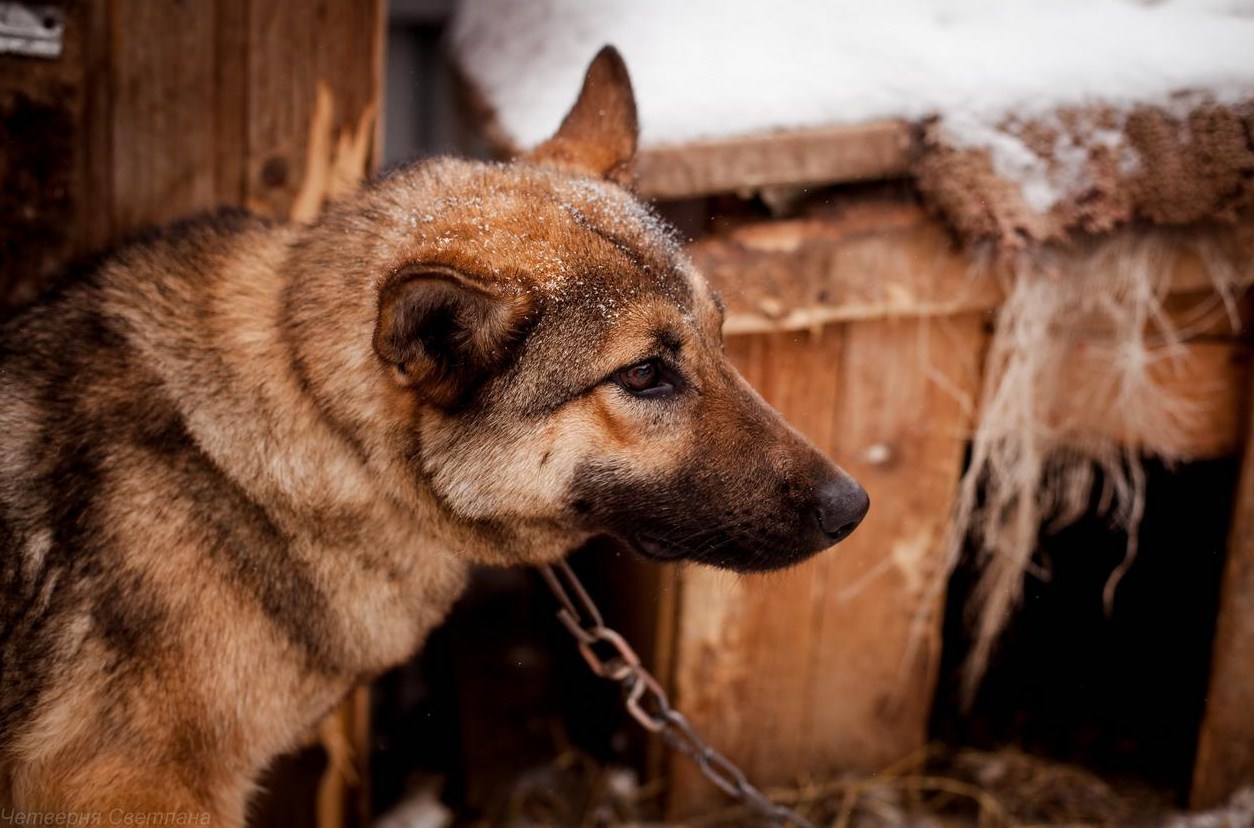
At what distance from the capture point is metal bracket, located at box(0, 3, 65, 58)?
110 inches

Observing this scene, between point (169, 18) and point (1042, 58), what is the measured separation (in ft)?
8.62

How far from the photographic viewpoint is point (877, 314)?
3.10 metres

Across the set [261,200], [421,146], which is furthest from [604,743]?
[421,146]

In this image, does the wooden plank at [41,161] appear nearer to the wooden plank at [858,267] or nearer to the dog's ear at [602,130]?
the dog's ear at [602,130]

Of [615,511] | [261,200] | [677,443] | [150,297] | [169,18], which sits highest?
[169,18]

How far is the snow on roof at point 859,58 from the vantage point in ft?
10.2

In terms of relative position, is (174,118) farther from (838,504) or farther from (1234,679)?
(1234,679)

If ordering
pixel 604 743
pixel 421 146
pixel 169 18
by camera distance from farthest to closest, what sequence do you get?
1. pixel 421 146
2. pixel 604 743
3. pixel 169 18

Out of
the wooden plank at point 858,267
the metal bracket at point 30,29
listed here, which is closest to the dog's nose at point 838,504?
the wooden plank at point 858,267

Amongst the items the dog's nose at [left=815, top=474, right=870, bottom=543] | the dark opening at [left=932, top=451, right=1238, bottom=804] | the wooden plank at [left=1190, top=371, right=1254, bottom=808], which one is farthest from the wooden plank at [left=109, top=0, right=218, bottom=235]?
the wooden plank at [left=1190, top=371, right=1254, bottom=808]

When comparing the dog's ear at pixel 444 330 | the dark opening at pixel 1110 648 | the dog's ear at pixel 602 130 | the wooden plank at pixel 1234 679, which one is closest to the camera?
the dog's ear at pixel 444 330

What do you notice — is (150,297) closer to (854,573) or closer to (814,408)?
(814,408)

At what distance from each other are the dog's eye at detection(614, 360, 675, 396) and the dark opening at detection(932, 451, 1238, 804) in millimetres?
2172

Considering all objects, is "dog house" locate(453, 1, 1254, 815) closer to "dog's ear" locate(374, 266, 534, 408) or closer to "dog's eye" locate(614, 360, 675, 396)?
"dog's eye" locate(614, 360, 675, 396)
